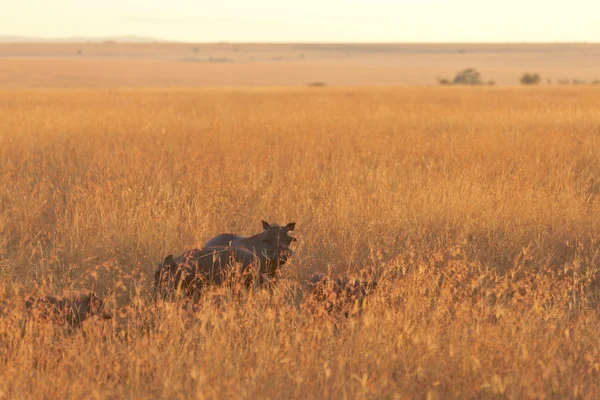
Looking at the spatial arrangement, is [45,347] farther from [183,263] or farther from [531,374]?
[531,374]

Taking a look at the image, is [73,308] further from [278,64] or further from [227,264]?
[278,64]

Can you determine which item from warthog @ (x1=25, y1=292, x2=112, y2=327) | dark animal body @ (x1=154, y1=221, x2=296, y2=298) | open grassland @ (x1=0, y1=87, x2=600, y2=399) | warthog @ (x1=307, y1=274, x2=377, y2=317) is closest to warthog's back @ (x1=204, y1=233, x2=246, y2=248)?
dark animal body @ (x1=154, y1=221, x2=296, y2=298)

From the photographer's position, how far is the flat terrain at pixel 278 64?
6222cm

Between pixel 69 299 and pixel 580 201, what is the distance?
5.05 metres

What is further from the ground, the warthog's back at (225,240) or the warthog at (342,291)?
the warthog's back at (225,240)

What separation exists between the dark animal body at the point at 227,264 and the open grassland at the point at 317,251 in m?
0.16

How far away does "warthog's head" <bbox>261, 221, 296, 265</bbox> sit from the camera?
14.7ft

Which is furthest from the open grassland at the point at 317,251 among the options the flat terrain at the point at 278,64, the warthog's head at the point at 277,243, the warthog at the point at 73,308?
the flat terrain at the point at 278,64

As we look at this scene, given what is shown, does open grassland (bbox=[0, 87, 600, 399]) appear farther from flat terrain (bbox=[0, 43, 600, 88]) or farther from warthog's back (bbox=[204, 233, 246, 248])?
flat terrain (bbox=[0, 43, 600, 88])

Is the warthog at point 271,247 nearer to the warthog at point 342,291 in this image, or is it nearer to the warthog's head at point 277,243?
the warthog's head at point 277,243

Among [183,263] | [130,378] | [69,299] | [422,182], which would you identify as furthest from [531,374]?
[422,182]

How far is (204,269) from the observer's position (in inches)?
172

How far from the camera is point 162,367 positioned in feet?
10.6

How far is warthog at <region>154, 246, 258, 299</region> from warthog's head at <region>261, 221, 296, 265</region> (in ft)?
0.40
